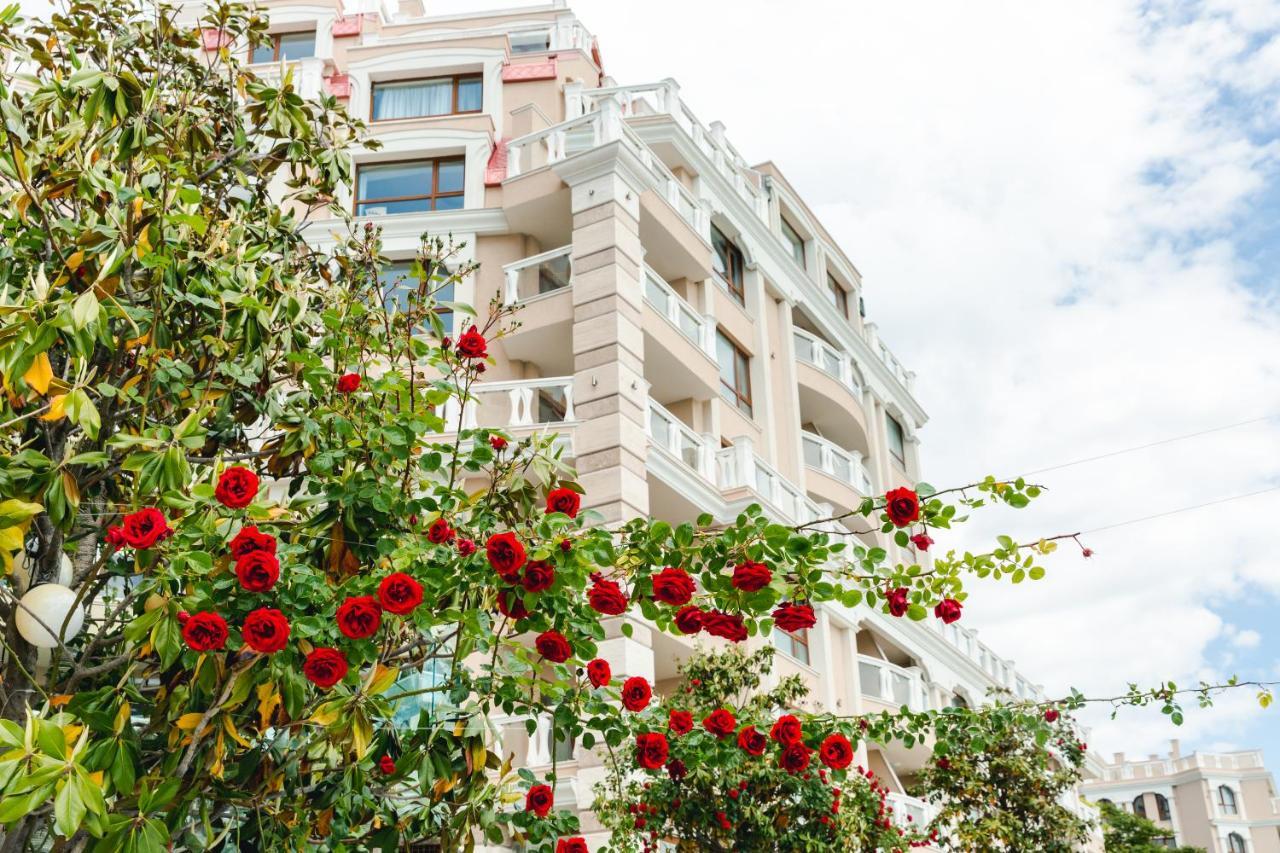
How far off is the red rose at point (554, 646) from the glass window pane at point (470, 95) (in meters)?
18.9

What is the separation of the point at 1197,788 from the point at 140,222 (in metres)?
83.7

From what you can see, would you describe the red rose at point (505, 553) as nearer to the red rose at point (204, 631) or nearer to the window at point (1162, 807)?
the red rose at point (204, 631)

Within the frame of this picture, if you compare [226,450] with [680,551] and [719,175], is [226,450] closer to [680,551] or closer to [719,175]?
[680,551]

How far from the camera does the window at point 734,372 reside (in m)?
22.8

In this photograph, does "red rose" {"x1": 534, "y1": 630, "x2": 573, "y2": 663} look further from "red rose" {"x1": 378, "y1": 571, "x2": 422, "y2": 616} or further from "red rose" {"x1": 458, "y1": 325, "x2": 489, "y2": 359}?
"red rose" {"x1": 458, "y1": 325, "x2": 489, "y2": 359}

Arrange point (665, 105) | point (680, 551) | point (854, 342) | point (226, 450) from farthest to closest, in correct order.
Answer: point (854, 342)
point (665, 105)
point (226, 450)
point (680, 551)

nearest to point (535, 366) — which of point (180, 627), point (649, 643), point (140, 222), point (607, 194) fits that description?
point (607, 194)

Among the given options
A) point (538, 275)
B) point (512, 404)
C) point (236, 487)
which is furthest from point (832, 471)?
point (236, 487)

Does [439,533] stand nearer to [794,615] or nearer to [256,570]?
[256,570]

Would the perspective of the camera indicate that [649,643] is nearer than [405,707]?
No

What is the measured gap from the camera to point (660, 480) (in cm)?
1850

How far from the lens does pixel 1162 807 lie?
7900 centimetres

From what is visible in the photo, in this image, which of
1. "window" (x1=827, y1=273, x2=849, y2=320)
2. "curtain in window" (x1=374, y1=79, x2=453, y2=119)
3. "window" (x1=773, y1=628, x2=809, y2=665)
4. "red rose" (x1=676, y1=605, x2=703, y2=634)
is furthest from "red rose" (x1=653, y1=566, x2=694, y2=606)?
"window" (x1=827, y1=273, x2=849, y2=320)

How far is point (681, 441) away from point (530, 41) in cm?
1015
